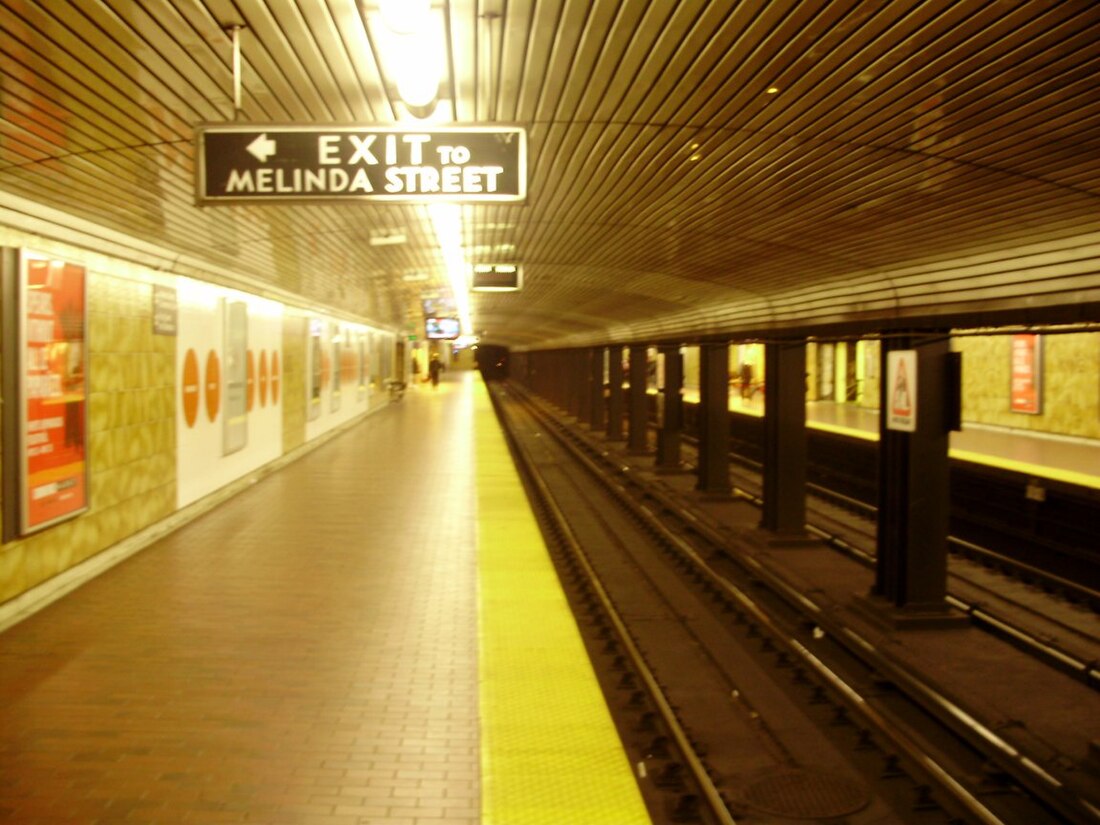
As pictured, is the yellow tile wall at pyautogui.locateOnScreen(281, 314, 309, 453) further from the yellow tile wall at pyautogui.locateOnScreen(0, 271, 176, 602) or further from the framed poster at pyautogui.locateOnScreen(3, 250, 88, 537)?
the framed poster at pyautogui.locateOnScreen(3, 250, 88, 537)

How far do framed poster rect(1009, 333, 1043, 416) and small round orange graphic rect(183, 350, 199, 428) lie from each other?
12.2 meters

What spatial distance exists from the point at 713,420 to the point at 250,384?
226 inches

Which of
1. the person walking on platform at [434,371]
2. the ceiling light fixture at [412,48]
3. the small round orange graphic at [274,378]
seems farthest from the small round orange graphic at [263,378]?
the person walking on platform at [434,371]

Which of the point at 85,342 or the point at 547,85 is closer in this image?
the point at 547,85

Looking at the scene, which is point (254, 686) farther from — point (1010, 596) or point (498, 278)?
point (498, 278)

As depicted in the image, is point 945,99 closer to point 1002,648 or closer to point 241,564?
point 1002,648

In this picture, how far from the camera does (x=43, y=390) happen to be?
6859mm

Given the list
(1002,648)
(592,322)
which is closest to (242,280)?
(1002,648)

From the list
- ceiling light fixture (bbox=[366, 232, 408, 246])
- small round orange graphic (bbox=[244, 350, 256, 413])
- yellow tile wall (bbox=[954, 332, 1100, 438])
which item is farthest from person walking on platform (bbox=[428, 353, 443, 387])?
ceiling light fixture (bbox=[366, 232, 408, 246])

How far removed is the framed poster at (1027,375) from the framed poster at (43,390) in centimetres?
1380

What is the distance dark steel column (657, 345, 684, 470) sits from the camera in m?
15.1

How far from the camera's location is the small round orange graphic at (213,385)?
11.3 meters

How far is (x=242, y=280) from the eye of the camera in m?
12.3

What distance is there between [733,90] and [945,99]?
89 centimetres
